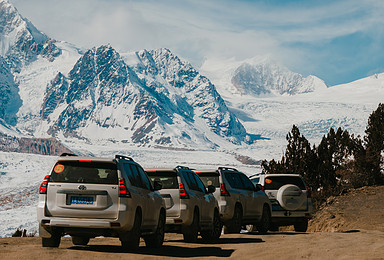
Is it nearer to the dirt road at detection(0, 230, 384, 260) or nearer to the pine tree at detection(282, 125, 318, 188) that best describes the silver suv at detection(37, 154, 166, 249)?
the dirt road at detection(0, 230, 384, 260)

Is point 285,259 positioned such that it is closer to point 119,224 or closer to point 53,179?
point 119,224

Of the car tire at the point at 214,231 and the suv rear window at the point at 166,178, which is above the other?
the suv rear window at the point at 166,178

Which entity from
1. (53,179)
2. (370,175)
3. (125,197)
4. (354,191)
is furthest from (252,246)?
(370,175)

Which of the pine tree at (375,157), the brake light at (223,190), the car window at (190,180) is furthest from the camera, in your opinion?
the pine tree at (375,157)

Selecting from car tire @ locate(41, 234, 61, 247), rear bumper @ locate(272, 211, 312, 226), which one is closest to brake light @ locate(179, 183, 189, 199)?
car tire @ locate(41, 234, 61, 247)

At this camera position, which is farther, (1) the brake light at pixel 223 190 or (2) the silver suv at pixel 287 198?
(2) the silver suv at pixel 287 198

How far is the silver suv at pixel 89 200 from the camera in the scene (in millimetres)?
11086

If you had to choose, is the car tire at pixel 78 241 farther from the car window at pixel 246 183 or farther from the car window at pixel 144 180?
the car window at pixel 246 183

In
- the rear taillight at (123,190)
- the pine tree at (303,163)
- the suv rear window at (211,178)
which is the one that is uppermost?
the pine tree at (303,163)

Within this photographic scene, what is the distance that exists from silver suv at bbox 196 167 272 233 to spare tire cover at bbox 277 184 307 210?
70 cm

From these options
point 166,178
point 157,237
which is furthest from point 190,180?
point 157,237

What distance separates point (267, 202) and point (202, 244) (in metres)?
5.13

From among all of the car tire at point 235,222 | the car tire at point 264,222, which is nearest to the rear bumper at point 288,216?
the car tire at point 264,222

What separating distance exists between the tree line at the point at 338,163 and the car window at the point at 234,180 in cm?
1606
